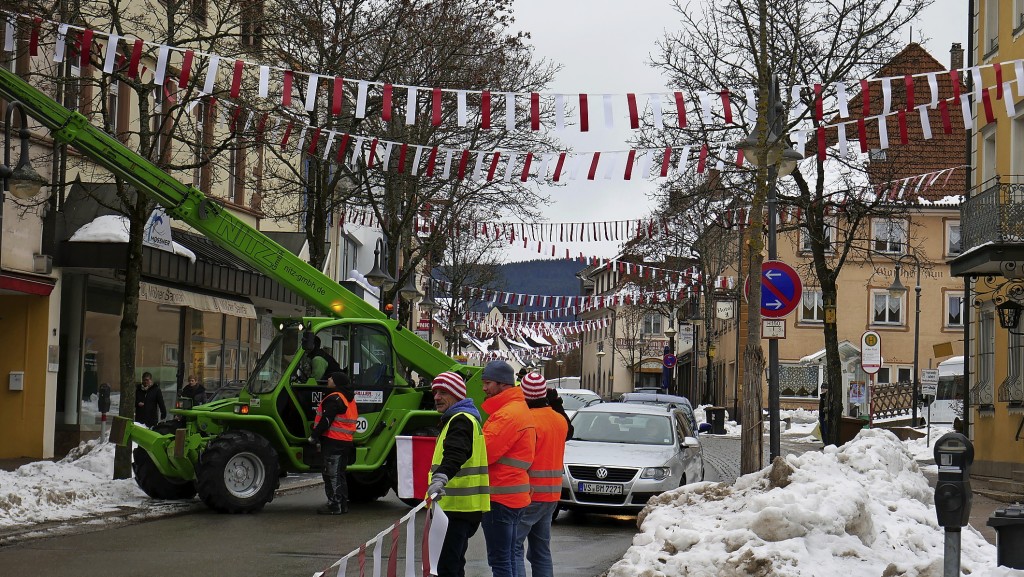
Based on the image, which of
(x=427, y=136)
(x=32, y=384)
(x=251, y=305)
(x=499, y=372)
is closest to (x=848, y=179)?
(x=427, y=136)

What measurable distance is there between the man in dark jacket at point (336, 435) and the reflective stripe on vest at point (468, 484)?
8.61 meters

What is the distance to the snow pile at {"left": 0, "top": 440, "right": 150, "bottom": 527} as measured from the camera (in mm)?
14828

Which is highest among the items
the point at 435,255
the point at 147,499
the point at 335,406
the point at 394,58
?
the point at 394,58

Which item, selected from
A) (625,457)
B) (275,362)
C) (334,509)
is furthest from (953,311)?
(334,509)

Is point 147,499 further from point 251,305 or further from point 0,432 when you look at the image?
point 251,305

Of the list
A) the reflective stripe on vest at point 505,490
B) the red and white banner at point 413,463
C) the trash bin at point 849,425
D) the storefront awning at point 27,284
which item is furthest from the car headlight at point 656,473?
the trash bin at point 849,425

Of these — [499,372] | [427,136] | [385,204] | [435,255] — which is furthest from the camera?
[435,255]

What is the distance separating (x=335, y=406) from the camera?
16.8 meters

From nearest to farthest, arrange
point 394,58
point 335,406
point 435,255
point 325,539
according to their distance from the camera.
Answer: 1. point 325,539
2. point 335,406
3. point 394,58
4. point 435,255

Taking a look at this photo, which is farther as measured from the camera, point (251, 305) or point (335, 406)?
point (251, 305)

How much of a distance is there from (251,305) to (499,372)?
26.6m

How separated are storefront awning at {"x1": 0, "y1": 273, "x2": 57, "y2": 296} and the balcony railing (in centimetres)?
1647

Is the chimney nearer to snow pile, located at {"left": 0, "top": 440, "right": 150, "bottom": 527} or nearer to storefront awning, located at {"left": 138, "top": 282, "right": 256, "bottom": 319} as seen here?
storefront awning, located at {"left": 138, "top": 282, "right": 256, "bottom": 319}

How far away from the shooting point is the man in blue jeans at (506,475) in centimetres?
859
